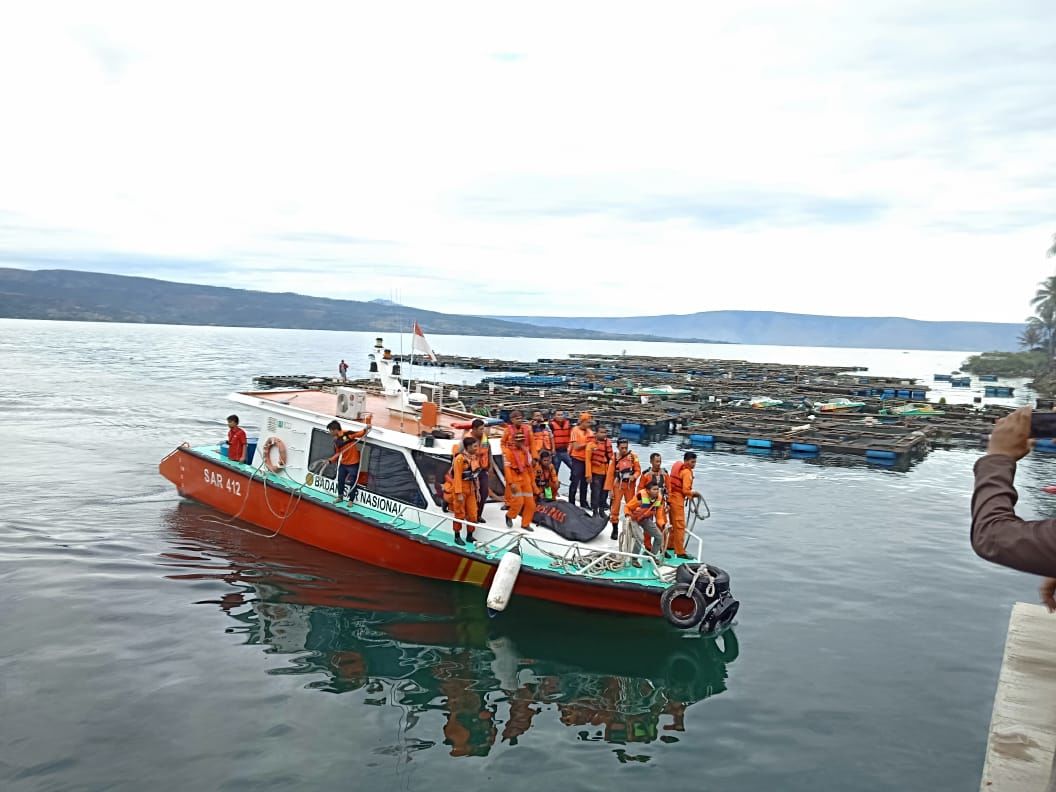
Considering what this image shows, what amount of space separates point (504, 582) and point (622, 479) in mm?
3140

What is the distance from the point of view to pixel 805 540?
17.1 metres

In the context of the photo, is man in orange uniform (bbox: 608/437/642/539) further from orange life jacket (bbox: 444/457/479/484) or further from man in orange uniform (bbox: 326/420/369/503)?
man in orange uniform (bbox: 326/420/369/503)

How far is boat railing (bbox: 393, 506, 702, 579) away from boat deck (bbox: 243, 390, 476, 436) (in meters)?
1.60

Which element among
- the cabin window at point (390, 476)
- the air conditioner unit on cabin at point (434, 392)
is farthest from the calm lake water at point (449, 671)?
the air conditioner unit on cabin at point (434, 392)

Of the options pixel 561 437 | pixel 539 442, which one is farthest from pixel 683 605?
pixel 561 437

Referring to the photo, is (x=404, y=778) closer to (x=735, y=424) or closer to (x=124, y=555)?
(x=124, y=555)

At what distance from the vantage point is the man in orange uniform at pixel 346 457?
1322 cm

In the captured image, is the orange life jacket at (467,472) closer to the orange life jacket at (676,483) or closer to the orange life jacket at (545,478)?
the orange life jacket at (545,478)

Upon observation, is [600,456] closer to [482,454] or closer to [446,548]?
[482,454]

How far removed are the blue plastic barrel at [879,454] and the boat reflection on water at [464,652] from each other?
66.8ft

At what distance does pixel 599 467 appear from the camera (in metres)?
13.7

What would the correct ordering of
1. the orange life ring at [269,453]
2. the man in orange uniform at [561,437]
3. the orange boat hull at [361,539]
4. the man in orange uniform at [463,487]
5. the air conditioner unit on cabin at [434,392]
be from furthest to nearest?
the man in orange uniform at [561,437]
the orange life ring at [269,453]
the air conditioner unit on cabin at [434,392]
the man in orange uniform at [463,487]
the orange boat hull at [361,539]

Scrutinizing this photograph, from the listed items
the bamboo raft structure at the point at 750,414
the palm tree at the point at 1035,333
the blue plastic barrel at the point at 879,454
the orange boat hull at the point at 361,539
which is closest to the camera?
the orange boat hull at the point at 361,539

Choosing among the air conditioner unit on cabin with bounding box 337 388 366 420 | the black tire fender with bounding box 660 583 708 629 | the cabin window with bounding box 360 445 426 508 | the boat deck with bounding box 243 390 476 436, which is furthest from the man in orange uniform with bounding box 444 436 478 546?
the black tire fender with bounding box 660 583 708 629
